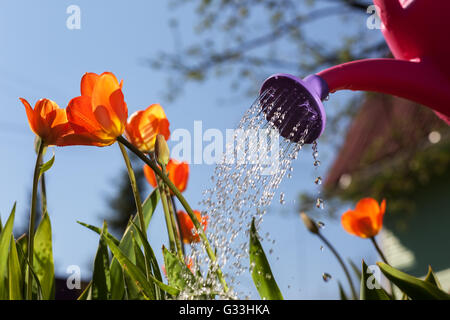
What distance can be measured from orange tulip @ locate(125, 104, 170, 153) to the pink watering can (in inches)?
8.3

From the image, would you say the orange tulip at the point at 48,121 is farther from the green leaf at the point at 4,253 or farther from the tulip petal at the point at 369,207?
the tulip petal at the point at 369,207

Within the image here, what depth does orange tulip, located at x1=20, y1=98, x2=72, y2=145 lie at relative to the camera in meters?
0.69

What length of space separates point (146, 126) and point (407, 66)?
0.46 meters

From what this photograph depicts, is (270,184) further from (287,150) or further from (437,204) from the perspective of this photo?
(437,204)

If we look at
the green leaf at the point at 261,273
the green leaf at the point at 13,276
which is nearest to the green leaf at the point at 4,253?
the green leaf at the point at 13,276

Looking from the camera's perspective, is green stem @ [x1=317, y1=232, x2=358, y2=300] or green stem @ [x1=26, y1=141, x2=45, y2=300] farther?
green stem @ [x1=317, y1=232, x2=358, y2=300]

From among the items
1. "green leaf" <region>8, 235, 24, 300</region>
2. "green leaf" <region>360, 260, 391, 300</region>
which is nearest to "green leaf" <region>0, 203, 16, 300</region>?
"green leaf" <region>8, 235, 24, 300</region>

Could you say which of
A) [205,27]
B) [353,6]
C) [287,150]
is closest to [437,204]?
[353,6]

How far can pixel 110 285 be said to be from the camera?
74cm

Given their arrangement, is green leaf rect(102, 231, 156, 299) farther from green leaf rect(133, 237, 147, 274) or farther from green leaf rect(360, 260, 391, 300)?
green leaf rect(360, 260, 391, 300)

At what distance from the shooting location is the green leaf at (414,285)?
576 millimetres

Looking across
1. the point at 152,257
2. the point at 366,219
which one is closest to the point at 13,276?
the point at 152,257

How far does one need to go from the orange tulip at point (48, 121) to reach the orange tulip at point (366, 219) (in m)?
0.84

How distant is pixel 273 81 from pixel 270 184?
146 mm
